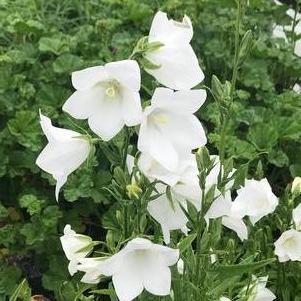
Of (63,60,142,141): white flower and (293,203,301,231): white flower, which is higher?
(63,60,142,141): white flower

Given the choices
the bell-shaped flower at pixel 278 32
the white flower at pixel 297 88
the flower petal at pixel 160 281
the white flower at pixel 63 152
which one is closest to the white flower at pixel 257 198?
the flower petal at pixel 160 281

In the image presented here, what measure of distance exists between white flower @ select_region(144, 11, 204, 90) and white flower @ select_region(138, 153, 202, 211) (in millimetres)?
147

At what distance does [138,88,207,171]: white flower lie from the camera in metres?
1.48

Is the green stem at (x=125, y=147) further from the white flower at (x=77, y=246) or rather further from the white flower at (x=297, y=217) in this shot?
the white flower at (x=297, y=217)

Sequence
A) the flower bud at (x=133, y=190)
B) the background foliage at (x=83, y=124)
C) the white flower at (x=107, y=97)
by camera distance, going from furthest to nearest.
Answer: the background foliage at (x=83, y=124), the flower bud at (x=133, y=190), the white flower at (x=107, y=97)

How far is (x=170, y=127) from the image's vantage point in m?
1.54

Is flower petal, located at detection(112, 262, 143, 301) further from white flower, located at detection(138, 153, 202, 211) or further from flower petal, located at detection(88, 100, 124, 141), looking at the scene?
flower petal, located at detection(88, 100, 124, 141)

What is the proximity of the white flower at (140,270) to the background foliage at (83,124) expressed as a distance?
0.69 meters

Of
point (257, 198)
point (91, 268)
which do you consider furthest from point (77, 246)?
point (257, 198)

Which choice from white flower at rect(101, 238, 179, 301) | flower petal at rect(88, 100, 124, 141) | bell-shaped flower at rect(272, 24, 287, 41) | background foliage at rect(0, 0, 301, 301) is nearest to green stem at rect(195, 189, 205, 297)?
white flower at rect(101, 238, 179, 301)

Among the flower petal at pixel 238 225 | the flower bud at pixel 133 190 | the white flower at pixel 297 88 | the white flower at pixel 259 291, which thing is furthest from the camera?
the white flower at pixel 297 88

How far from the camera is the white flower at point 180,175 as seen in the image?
152 cm

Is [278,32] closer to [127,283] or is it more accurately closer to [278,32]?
[278,32]

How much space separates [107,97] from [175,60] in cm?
15
